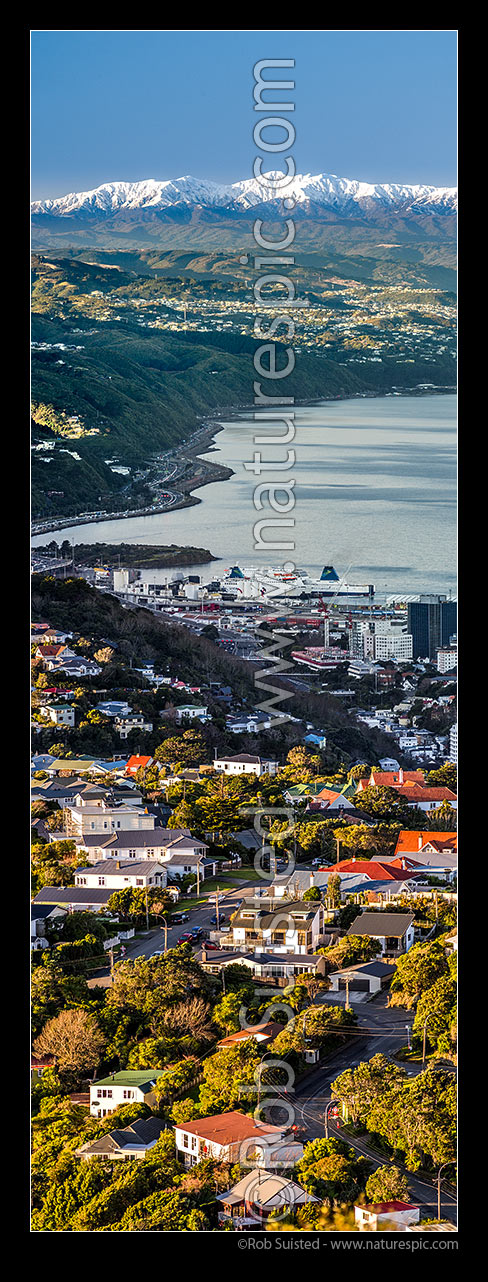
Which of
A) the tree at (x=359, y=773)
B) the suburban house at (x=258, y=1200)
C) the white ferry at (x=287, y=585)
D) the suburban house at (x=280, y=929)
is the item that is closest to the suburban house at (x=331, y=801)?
the tree at (x=359, y=773)

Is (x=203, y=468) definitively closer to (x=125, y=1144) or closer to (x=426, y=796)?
(x=426, y=796)

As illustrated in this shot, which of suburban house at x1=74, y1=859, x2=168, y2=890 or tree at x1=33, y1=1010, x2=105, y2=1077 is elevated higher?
suburban house at x1=74, y1=859, x2=168, y2=890

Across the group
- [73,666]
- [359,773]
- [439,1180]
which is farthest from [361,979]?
[73,666]

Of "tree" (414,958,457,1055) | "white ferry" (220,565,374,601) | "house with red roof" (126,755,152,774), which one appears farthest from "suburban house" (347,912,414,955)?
"white ferry" (220,565,374,601)

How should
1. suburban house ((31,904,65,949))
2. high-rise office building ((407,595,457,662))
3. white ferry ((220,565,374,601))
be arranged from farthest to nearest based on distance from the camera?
white ferry ((220,565,374,601)) < high-rise office building ((407,595,457,662)) < suburban house ((31,904,65,949))

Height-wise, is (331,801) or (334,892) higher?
(331,801)

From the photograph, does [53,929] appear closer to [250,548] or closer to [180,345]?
[250,548]

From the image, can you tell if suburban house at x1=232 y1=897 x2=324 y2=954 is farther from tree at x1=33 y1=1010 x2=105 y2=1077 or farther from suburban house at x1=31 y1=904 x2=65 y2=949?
tree at x1=33 y1=1010 x2=105 y2=1077
